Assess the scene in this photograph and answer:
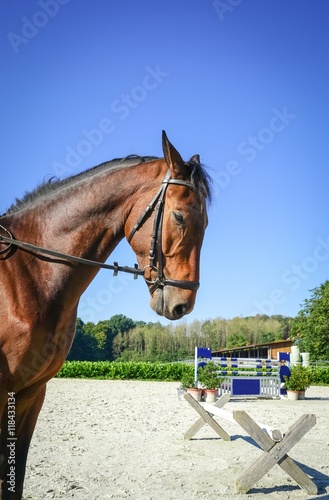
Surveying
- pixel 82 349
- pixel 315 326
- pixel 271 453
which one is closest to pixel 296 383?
pixel 271 453

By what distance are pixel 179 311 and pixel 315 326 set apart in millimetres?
41855

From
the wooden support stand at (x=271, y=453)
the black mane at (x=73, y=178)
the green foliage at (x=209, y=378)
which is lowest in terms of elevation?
the wooden support stand at (x=271, y=453)

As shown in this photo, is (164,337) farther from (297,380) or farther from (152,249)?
(152,249)

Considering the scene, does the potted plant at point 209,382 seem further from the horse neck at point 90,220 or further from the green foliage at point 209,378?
the horse neck at point 90,220

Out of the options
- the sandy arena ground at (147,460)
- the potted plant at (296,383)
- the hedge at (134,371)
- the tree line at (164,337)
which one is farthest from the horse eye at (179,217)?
the tree line at (164,337)

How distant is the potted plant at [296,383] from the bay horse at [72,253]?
16.2 metres

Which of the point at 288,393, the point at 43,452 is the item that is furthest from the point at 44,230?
the point at 288,393

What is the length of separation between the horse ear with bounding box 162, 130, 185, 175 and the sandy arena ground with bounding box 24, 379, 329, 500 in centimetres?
356

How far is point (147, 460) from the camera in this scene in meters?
6.25

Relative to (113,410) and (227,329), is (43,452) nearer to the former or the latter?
(113,410)

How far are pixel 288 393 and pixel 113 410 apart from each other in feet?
27.5

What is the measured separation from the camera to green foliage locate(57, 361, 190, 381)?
29.1 m

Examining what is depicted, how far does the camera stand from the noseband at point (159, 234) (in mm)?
2381

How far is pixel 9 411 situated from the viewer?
2.55 metres
